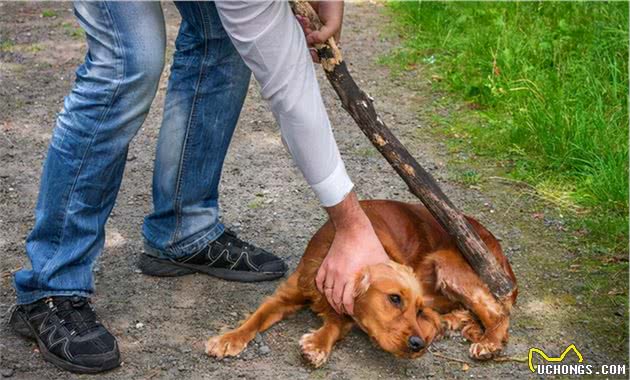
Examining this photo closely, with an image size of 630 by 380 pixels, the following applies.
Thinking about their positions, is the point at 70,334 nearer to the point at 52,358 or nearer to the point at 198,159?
the point at 52,358

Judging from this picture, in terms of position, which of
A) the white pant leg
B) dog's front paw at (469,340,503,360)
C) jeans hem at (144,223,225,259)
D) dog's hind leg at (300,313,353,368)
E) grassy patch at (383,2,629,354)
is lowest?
grassy patch at (383,2,629,354)

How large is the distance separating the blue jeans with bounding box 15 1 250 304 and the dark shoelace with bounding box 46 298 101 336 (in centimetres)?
4

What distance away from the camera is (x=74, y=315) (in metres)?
3.44

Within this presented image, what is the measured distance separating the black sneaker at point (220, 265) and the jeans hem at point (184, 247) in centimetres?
1

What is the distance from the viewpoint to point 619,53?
596 cm

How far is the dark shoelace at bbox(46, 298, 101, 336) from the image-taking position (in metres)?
3.42

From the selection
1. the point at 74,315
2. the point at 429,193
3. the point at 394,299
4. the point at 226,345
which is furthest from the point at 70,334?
the point at 429,193

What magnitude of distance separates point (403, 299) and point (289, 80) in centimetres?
89

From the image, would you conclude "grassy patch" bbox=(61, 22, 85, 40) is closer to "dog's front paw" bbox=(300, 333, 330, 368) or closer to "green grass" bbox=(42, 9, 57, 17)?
"green grass" bbox=(42, 9, 57, 17)

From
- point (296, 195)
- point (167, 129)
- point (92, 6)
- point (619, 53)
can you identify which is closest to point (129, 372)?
point (167, 129)

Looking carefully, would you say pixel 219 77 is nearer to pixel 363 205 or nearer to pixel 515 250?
pixel 363 205

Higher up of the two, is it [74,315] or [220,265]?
[74,315]

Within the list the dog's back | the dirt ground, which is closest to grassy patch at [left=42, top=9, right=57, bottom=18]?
the dirt ground

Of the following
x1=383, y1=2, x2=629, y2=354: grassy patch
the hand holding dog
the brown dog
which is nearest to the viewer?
the hand holding dog
